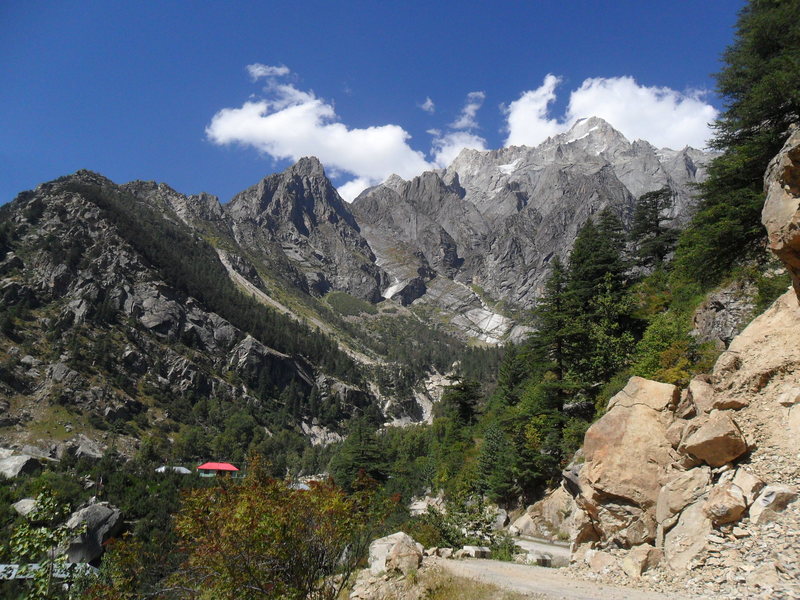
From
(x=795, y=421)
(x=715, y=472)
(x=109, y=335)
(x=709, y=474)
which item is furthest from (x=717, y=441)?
(x=109, y=335)

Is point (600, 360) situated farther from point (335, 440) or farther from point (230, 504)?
point (335, 440)

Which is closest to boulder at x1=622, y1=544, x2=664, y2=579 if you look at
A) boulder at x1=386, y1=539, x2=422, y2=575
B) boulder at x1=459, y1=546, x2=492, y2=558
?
boulder at x1=386, y1=539, x2=422, y2=575

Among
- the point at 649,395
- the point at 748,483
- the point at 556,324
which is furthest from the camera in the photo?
the point at 556,324

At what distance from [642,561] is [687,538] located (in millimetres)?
1238

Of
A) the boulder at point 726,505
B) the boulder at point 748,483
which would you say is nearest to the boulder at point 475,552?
the boulder at point 726,505

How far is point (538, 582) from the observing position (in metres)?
11.3

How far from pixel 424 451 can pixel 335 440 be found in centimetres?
6010

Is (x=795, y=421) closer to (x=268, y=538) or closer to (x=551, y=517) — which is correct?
(x=268, y=538)

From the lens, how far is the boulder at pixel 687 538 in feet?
30.6

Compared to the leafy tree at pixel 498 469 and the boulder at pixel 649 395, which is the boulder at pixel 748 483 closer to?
the boulder at pixel 649 395

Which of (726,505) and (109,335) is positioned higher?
(109,335)

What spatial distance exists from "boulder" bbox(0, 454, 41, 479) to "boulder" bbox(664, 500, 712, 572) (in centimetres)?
7956

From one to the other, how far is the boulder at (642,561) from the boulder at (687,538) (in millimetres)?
250

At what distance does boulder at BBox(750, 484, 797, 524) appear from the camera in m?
8.52
